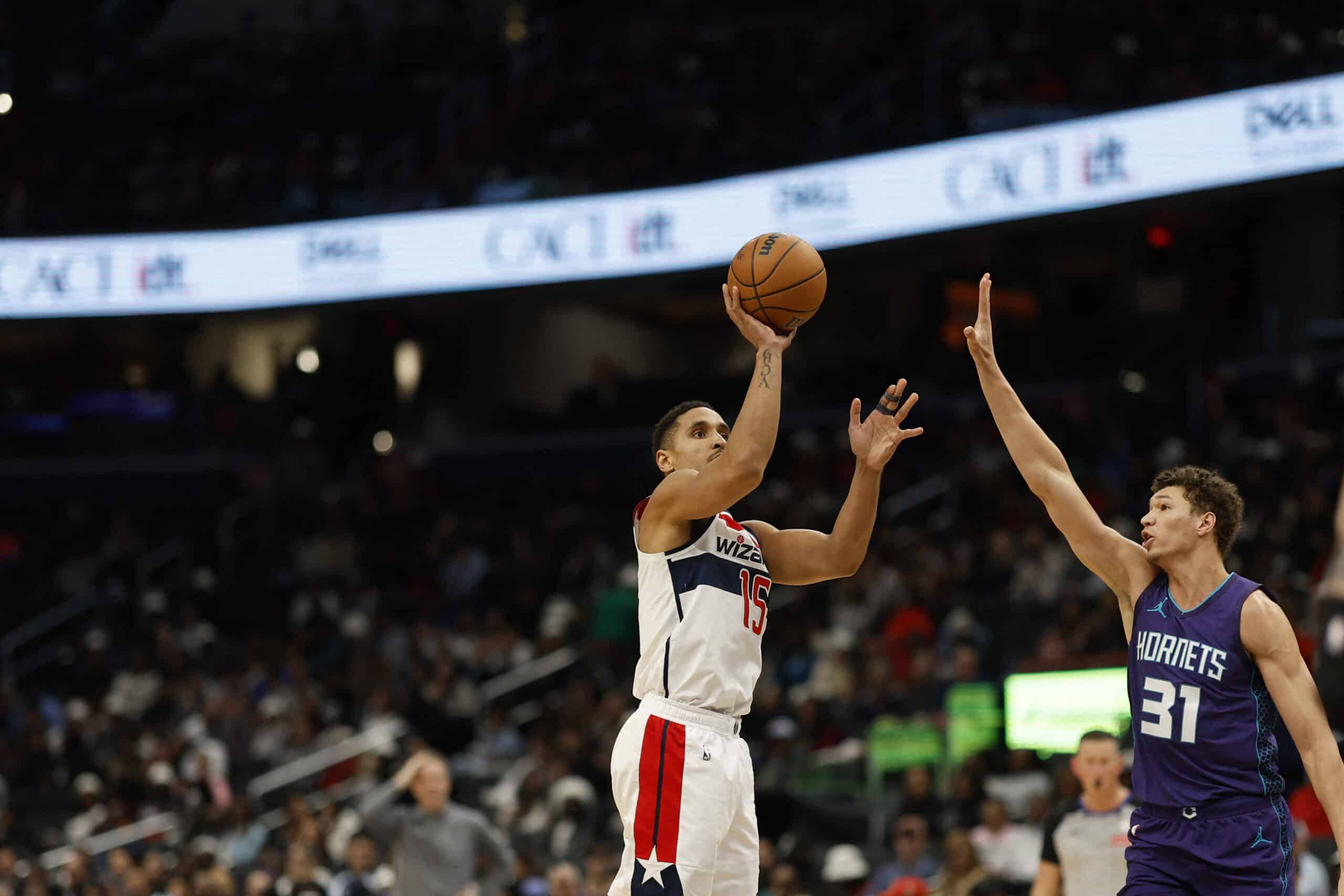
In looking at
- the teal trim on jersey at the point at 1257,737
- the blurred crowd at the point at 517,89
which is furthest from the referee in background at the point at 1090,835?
the blurred crowd at the point at 517,89

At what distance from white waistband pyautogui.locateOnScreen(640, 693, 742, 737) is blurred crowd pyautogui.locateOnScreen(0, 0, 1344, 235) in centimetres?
947

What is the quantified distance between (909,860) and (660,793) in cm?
579

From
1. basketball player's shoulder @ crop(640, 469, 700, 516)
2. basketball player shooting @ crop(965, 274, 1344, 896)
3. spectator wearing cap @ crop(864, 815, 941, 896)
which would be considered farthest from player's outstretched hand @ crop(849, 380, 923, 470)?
spectator wearing cap @ crop(864, 815, 941, 896)

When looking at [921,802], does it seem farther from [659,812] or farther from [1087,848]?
[659,812]

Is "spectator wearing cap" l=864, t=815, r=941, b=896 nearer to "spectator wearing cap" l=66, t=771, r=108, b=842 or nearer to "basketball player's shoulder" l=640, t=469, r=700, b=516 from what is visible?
"basketball player's shoulder" l=640, t=469, r=700, b=516

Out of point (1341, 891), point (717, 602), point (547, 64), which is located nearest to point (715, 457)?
point (717, 602)

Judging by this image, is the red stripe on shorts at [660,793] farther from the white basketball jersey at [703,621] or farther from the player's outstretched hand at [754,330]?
the player's outstretched hand at [754,330]

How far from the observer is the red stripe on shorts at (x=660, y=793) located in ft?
15.6

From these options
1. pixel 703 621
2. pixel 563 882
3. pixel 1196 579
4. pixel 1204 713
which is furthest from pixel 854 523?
pixel 563 882

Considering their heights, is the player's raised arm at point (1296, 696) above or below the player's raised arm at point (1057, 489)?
below

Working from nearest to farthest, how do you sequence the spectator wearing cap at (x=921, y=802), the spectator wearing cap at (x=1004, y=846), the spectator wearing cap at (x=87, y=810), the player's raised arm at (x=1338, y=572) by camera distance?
1. the player's raised arm at (x=1338, y=572)
2. the spectator wearing cap at (x=1004, y=846)
3. the spectator wearing cap at (x=921, y=802)
4. the spectator wearing cap at (x=87, y=810)

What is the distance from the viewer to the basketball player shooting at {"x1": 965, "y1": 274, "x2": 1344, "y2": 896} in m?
4.61

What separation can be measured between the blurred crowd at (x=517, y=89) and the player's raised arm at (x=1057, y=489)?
8423 mm

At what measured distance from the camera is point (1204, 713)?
15.5 ft
